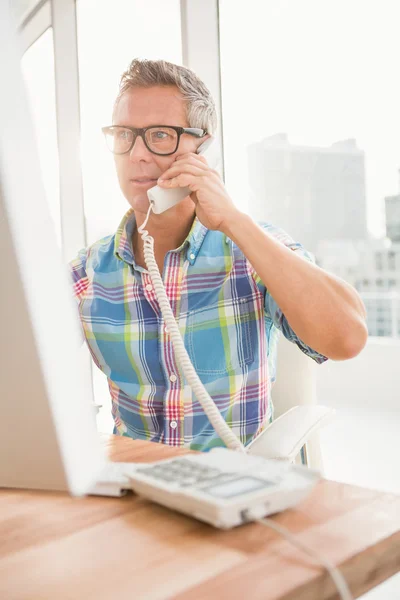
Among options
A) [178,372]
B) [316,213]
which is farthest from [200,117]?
[316,213]

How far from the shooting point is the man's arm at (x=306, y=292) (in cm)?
104

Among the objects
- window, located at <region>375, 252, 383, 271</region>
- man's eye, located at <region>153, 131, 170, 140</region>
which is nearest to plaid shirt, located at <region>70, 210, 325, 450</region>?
man's eye, located at <region>153, 131, 170, 140</region>

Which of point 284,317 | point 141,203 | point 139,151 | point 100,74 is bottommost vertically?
point 284,317

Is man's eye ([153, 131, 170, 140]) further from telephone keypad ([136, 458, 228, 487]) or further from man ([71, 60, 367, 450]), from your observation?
telephone keypad ([136, 458, 228, 487])

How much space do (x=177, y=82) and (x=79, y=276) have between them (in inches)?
19.7

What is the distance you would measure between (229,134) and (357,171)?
2310 millimetres

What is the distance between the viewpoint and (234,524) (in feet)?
1.59

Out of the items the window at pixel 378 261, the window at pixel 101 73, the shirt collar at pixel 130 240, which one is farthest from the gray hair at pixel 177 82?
the window at pixel 378 261

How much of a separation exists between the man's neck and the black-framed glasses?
14 cm

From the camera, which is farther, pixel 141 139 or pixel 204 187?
pixel 141 139

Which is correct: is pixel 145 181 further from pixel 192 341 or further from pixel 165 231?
pixel 192 341

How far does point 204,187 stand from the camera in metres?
1.13

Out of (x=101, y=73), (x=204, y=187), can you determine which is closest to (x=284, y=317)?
(x=204, y=187)

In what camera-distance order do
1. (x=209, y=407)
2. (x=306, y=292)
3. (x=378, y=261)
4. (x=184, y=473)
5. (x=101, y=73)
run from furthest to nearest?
(x=378, y=261) → (x=101, y=73) → (x=306, y=292) → (x=209, y=407) → (x=184, y=473)
